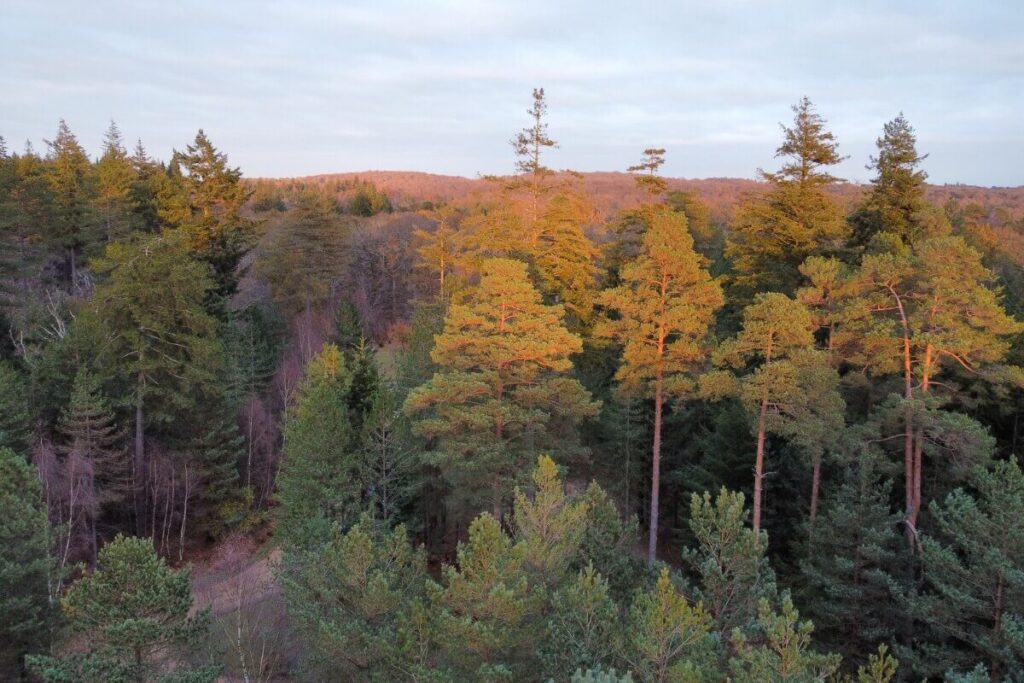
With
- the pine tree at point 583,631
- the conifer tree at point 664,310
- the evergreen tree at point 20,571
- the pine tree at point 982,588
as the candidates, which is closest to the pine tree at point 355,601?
the pine tree at point 583,631

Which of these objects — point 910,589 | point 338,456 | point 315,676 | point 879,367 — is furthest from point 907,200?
point 315,676

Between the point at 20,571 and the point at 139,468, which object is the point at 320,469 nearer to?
the point at 20,571

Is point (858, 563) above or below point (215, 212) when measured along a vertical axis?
below

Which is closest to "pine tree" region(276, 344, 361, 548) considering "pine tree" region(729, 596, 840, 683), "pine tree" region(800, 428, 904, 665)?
"pine tree" region(800, 428, 904, 665)

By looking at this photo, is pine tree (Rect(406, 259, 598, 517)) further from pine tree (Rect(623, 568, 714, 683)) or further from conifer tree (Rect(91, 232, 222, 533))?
conifer tree (Rect(91, 232, 222, 533))

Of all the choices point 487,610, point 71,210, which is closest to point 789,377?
point 487,610

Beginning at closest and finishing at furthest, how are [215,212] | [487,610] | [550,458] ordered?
[487,610]
[550,458]
[215,212]

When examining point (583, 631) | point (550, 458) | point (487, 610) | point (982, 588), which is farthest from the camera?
point (550, 458)
